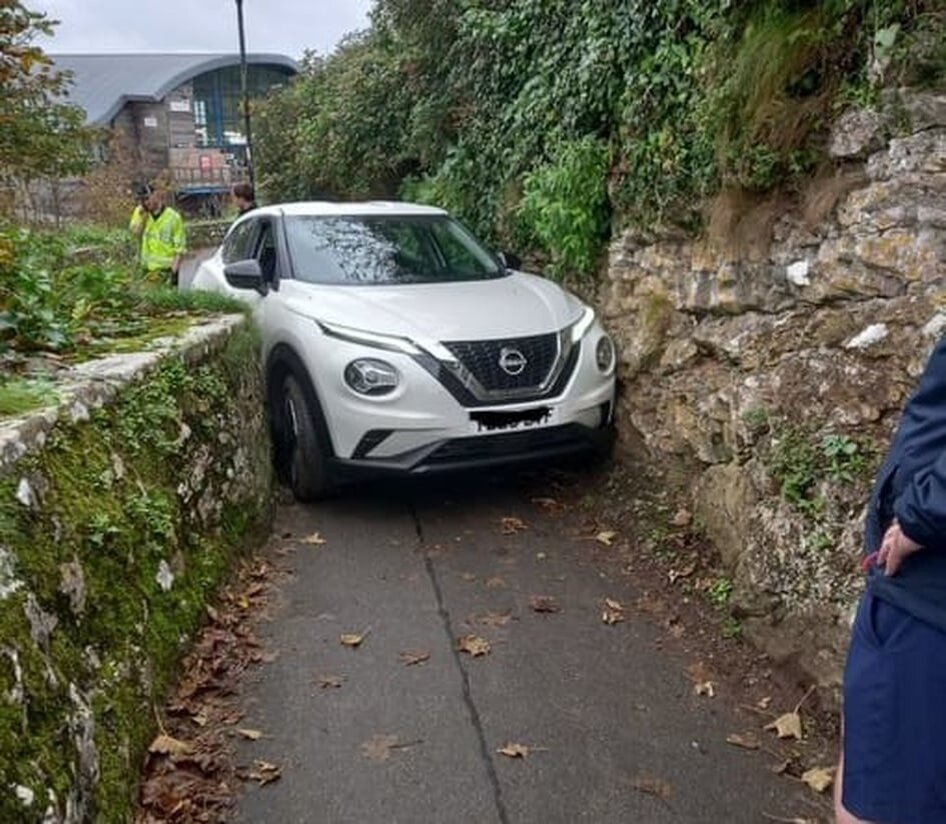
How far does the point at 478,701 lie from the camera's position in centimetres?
346

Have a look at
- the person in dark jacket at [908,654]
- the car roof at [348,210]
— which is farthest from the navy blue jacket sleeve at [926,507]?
the car roof at [348,210]

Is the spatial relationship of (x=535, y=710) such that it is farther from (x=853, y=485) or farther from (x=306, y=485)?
(x=306, y=485)

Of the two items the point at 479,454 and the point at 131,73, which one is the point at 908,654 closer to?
the point at 479,454

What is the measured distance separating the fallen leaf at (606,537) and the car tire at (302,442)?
165 centimetres

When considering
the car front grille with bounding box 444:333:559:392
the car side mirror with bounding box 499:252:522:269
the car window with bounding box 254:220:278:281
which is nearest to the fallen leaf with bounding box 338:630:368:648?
the car front grille with bounding box 444:333:559:392

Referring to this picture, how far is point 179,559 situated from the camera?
3.70 meters

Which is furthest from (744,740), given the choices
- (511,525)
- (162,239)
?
(162,239)

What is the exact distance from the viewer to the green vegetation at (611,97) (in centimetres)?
384

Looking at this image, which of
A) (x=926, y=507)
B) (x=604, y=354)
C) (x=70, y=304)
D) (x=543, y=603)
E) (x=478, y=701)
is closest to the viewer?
(x=926, y=507)

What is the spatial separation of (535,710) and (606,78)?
4.18 meters

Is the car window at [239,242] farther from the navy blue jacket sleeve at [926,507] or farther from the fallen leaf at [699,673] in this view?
the navy blue jacket sleeve at [926,507]

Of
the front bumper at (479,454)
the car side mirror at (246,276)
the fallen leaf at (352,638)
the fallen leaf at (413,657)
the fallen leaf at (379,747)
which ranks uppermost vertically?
the car side mirror at (246,276)

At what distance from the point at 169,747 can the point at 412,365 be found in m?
2.48

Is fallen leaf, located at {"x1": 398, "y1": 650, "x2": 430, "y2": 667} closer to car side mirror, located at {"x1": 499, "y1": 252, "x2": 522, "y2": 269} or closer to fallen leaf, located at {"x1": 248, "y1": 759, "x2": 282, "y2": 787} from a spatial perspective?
fallen leaf, located at {"x1": 248, "y1": 759, "x2": 282, "y2": 787}
